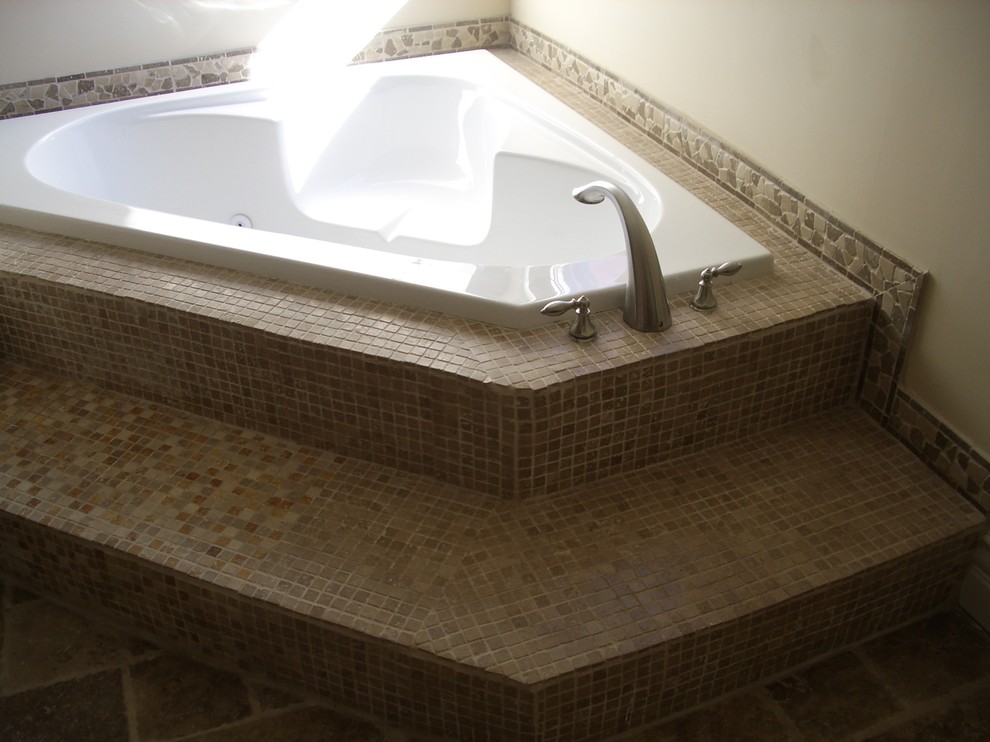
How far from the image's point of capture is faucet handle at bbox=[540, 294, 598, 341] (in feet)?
6.04

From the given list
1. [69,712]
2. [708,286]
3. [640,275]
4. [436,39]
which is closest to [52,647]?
[69,712]

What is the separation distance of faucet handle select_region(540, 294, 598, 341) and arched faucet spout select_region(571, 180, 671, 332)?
84 millimetres

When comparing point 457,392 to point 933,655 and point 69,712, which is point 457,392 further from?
point 933,655

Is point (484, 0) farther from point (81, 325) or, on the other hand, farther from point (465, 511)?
point (465, 511)

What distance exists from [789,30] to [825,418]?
0.79 meters

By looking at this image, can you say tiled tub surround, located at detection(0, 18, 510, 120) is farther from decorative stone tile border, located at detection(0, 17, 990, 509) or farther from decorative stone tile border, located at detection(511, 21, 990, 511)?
decorative stone tile border, located at detection(511, 21, 990, 511)

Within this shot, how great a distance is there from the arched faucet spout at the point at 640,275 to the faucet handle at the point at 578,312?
8cm

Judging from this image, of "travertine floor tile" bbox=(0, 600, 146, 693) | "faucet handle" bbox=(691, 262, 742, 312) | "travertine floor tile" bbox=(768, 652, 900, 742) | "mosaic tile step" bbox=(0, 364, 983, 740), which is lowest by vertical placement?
"travertine floor tile" bbox=(0, 600, 146, 693)

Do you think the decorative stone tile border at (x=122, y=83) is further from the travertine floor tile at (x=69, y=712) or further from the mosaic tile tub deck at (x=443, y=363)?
the travertine floor tile at (x=69, y=712)

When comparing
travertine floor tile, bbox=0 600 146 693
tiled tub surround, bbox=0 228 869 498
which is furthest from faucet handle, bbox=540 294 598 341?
travertine floor tile, bbox=0 600 146 693

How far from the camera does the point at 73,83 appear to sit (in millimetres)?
2764

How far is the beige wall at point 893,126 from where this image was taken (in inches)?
68.3

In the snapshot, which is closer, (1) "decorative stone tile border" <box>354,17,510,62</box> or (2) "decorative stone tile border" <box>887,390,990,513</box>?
(2) "decorative stone tile border" <box>887,390,990,513</box>

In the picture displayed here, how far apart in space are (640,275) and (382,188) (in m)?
1.35
